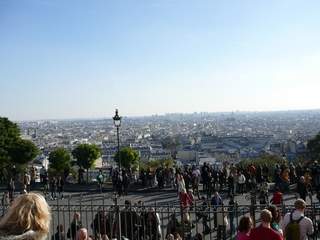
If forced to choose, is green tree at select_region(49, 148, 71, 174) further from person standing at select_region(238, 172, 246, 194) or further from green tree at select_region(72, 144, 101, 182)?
person standing at select_region(238, 172, 246, 194)

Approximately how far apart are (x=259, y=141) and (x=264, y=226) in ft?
621

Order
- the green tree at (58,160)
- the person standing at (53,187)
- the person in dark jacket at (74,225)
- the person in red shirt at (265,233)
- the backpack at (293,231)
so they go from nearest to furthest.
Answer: the person in red shirt at (265,233) → the backpack at (293,231) → the person in dark jacket at (74,225) → the person standing at (53,187) → the green tree at (58,160)

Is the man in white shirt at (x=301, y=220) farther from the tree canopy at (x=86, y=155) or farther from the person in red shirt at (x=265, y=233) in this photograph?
the tree canopy at (x=86, y=155)

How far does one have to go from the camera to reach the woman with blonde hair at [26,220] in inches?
122

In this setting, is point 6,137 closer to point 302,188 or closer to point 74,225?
point 302,188

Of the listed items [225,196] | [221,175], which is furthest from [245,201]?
[221,175]

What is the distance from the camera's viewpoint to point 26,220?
311cm

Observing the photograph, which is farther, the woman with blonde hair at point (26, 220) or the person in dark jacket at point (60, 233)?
the person in dark jacket at point (60, 233)

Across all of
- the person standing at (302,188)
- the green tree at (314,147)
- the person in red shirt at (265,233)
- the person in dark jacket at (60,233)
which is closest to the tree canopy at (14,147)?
the person standing at (302,188)

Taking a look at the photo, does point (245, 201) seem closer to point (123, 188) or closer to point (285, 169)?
point (285, 169)

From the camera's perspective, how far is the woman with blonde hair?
311 cm

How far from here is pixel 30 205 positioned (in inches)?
124

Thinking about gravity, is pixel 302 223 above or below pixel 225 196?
above

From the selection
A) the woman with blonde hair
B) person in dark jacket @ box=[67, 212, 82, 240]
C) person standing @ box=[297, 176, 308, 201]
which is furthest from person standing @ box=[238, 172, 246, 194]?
the woman with blonde hair
